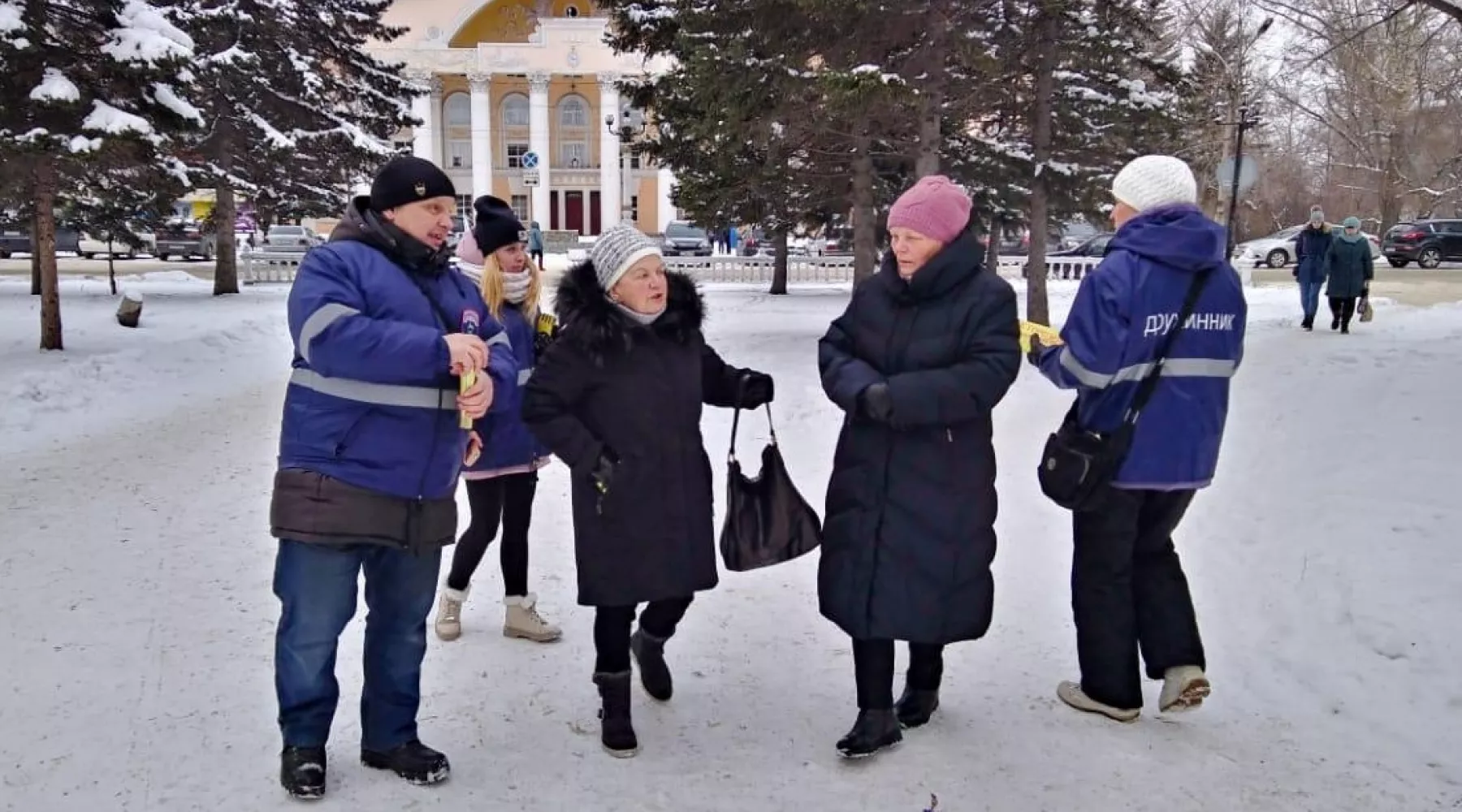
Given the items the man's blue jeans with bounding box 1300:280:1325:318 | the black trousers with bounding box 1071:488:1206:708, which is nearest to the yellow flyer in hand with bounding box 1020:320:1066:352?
the black trousers with bounding box 1071:488:1206:708

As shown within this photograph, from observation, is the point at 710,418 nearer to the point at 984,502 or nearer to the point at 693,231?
the point at 984,502

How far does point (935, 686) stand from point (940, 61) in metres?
9.31

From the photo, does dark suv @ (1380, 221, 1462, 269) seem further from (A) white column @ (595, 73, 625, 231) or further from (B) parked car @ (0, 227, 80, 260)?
(B) parked car @ (0, 227, 80, 260)

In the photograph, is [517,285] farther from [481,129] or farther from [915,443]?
[481,129]

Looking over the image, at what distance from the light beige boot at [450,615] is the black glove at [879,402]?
2.30 meters

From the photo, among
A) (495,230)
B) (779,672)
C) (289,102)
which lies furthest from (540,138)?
(779,672)

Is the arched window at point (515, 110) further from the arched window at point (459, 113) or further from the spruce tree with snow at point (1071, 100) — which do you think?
the spruce tree with snow at point (1071, 100)

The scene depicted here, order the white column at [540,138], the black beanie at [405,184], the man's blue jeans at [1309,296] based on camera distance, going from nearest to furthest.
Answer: the black beanie at [405,184] < the man's blue jeans at [1309,296] < the white column at [540,138]

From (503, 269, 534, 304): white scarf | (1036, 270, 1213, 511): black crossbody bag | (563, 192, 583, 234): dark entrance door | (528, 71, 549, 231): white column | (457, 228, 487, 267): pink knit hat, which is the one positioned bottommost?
(1036, 270, 1213, 511): black crossbody bag

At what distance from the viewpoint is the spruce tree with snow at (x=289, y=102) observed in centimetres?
2022

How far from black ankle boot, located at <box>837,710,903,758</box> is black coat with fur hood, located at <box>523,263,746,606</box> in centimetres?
72

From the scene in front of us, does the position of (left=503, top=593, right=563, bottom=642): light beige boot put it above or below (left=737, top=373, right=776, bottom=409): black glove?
below

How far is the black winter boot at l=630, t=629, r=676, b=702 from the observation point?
13.2 ft

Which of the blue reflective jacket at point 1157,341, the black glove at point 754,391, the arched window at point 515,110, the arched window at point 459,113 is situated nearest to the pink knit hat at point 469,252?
the black glove at point 754,391
